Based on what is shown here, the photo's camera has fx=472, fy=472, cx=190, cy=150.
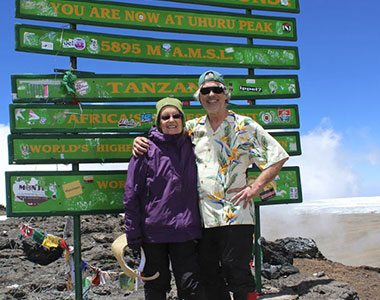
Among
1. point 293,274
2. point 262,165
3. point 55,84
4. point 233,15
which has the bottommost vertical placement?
point 293,274

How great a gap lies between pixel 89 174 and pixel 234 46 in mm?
2788

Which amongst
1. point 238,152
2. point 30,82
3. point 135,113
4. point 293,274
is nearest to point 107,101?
point 135,113

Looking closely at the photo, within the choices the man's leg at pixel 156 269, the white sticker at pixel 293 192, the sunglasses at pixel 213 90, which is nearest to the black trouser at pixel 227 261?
the man's leg at pixel 156 269

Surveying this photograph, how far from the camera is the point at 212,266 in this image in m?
4.55

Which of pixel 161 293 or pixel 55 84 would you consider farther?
pixel 55 84

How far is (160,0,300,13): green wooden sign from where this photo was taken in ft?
22.3

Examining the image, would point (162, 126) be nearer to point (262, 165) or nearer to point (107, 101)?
point (262, 165)

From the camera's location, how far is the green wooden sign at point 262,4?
22.3 ft

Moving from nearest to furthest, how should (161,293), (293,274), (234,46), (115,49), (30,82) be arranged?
(161,293) → (30,82) → (115,49) → (234,46) → (293,274)

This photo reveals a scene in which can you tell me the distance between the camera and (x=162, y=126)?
4.43 metres

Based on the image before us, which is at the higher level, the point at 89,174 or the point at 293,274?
the point at 89,174

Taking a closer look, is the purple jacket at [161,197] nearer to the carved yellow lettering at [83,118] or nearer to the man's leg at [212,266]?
the man's leg at [212,266]

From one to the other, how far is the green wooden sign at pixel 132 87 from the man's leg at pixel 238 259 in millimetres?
2553

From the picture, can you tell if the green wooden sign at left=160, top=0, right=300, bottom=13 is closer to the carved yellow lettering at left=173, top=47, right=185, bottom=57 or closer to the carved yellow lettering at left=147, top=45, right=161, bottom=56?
the carved yellow lettering at left=173, top=47, right=185, bottom=57
